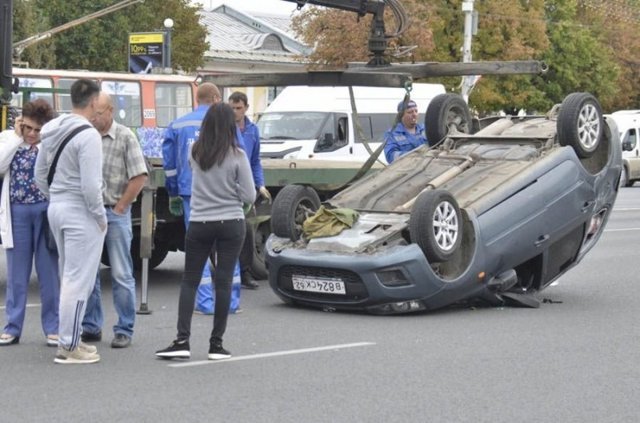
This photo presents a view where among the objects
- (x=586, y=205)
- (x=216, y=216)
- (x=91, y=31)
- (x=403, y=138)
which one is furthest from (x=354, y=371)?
(x=91, y=31)

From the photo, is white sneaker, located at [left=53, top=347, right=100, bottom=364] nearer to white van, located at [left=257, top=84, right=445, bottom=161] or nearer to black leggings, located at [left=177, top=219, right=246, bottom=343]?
black leggings, located at [left=177, top=219, right=246, bottom=343]

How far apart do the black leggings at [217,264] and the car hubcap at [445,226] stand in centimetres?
254

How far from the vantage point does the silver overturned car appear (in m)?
10.9

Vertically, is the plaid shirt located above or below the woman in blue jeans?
above

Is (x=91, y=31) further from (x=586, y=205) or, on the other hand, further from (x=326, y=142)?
(x=586, y=205)

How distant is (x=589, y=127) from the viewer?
12195mm

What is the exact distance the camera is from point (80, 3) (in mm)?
43031

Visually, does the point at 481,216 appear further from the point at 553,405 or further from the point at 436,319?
the point at 553,405

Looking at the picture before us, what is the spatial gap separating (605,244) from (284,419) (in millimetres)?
12729

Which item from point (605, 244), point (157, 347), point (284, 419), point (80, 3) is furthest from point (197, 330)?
point (80, 3)

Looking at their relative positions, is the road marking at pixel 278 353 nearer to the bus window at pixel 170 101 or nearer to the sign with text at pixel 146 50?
the bus window at pixel 170 101

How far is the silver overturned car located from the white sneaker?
113 inches

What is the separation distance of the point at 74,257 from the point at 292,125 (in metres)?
19.1

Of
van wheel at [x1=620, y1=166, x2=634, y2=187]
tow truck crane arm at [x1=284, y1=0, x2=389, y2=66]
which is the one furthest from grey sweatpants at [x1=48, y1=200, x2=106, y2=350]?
van wheel at [x1=620, y1=166, x2=634, y2=187]
